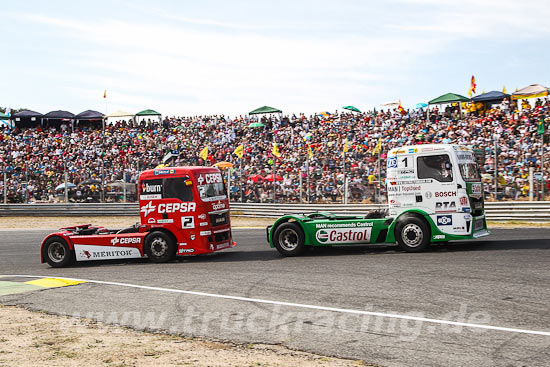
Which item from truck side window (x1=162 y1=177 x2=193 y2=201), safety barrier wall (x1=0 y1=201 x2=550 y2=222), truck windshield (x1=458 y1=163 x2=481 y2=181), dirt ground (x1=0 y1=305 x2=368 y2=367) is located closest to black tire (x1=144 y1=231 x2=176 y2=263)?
truck side window (x1=162 y1=177 x2=193 y2=201)

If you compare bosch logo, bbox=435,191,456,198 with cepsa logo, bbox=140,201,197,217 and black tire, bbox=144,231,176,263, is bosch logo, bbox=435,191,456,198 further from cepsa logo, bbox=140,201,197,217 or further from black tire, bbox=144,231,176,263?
black tire, bbox=144,231,176,263

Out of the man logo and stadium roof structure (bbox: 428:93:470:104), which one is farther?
stadium roof structure (bbox: 428:93:470:104)

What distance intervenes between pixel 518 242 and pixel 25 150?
114 feet

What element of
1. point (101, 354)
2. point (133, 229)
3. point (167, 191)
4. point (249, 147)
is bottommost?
point (101, 354)

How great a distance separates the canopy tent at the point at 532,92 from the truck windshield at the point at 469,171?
16960 millimetres

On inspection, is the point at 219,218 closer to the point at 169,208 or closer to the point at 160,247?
the point at 169,208

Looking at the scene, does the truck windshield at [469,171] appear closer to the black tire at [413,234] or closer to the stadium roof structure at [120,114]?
the black tire at [413,234]

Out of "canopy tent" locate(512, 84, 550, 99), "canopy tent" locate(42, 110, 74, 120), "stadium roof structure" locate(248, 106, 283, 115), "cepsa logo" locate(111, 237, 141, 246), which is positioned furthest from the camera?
"canopy tent" locate(42, 110, 74, 120)

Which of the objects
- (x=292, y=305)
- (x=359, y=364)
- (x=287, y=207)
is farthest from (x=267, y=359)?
(x=287, y=207)

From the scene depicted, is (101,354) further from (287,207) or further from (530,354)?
(287,207)

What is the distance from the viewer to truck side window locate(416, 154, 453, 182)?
40.7 feet

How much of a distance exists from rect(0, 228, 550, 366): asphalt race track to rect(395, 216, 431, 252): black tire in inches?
10.3

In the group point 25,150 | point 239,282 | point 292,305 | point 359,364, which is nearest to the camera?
point 359,364

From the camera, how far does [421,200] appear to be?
12.5m
